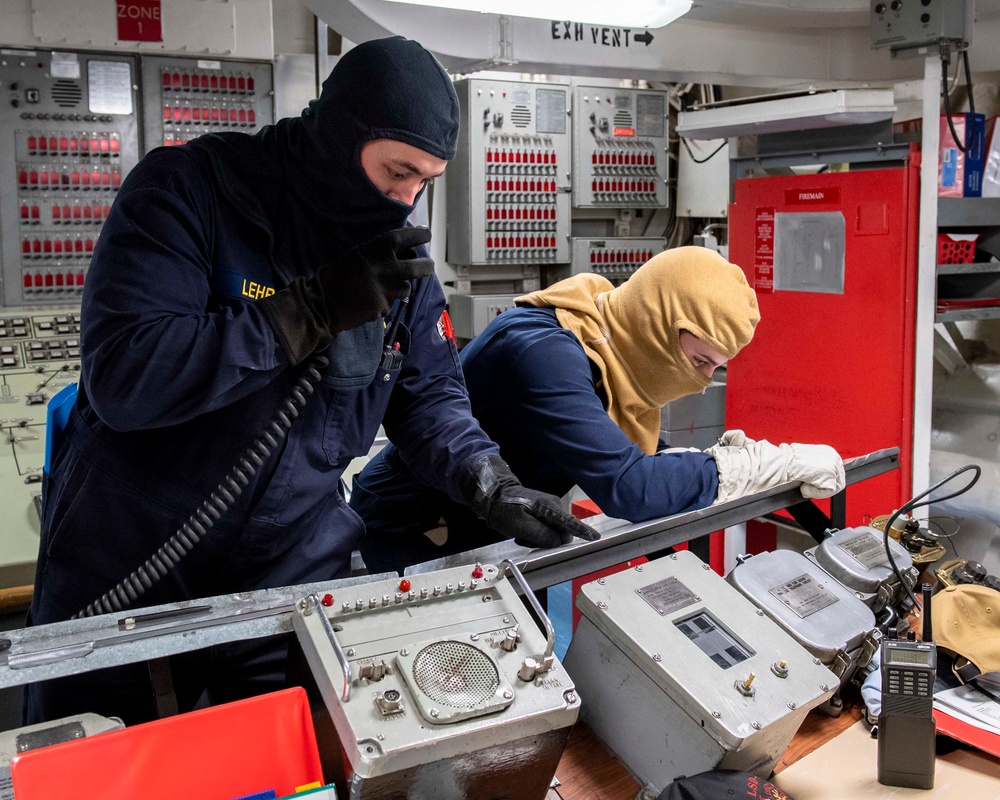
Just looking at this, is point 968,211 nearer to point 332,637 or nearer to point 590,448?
point 590,448

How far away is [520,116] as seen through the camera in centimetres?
477

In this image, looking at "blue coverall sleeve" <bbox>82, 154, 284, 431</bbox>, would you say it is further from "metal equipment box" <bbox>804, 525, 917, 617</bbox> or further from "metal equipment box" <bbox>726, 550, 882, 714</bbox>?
"metal equipment box" <bbox>804, 525, 917, 617</bbox>

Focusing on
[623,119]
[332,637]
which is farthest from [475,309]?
[332,637]

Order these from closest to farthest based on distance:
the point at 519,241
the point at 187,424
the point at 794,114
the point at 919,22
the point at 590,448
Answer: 1. the point at 187,424
2. the point at 590,448
3. the point at 919,22
4. the point at 794,114
5. the point at 519,241

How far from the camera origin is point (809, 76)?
3814 millimetres

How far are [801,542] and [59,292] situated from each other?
3040 mm

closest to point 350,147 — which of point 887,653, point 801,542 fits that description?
point 887,653

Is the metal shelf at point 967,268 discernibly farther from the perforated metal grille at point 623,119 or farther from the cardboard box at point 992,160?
the perforated metal grille at point 623,119

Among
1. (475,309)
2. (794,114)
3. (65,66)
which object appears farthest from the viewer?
(475,309)

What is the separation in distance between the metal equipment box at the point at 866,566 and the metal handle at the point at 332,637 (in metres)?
1.04

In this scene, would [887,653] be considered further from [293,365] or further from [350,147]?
[350,147]

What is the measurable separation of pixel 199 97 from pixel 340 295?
2948mm

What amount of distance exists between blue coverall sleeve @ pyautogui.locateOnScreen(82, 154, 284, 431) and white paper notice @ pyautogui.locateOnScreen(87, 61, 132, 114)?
8.95 feet

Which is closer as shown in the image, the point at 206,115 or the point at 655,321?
the point at 655,321
